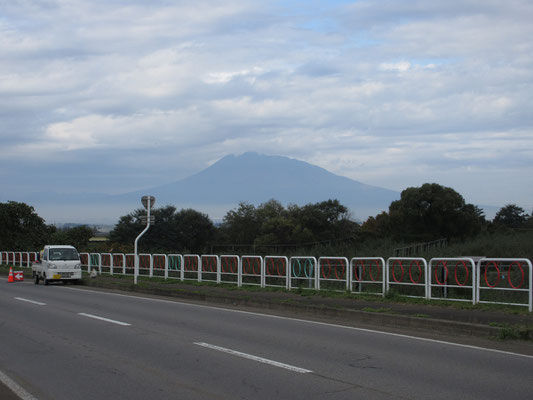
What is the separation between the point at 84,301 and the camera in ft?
64.8

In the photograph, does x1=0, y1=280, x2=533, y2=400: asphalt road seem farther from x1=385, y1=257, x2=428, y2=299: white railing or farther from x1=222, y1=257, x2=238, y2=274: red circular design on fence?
x1=222, y1=257, x2=238, y2=274: red circular design on fence

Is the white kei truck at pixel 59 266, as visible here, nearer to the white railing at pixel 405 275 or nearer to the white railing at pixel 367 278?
the white railing at pixel 367 278

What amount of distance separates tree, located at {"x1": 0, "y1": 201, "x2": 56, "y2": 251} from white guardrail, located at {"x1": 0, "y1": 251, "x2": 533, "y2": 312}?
104ft

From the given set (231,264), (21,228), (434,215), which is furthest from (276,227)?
(231,264)

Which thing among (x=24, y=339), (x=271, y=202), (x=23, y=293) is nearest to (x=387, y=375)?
(x=24, y=339)

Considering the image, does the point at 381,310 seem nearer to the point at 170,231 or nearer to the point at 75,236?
the point at 75,236

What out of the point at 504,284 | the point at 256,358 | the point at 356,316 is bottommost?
the point at 356,316

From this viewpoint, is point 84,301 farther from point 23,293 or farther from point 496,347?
point 496,347

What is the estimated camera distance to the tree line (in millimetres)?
57000

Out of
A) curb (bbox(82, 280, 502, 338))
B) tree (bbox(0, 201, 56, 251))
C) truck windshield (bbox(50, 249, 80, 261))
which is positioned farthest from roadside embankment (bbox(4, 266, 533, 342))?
tree (bbox(0, 201, 56, 251))

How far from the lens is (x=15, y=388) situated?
24.9ft

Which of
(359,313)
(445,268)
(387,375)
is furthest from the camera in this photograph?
(445,268)

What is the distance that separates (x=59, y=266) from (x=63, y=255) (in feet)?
2.06

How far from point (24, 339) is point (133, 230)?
56.3 metres
